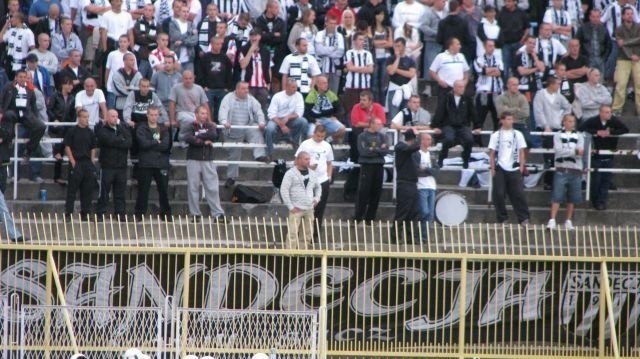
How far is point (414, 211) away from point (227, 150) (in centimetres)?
437

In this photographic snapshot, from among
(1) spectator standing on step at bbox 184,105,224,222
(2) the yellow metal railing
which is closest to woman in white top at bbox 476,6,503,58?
(1) spectator standing on step at bbox 184,105,224,222

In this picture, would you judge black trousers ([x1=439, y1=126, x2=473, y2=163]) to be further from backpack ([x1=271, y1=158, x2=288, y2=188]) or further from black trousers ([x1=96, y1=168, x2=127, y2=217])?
black trousers ([x1=96, y1=168, x2=127, y2=217])

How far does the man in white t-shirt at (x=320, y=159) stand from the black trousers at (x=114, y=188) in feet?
9.44

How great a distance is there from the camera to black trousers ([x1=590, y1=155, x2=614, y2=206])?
85.9 ft

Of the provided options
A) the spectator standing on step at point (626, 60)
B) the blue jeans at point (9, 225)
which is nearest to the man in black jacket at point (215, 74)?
the blue jeans at point (9, 225)

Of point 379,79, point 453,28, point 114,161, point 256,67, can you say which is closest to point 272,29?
point 256,67

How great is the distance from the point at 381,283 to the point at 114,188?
17.1 feet

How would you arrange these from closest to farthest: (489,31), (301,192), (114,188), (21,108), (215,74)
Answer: (301,192), (114,188), (21,108), (215,74), (489,31)

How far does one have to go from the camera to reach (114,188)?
25.3 meters

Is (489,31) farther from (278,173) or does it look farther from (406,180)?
(278,173)

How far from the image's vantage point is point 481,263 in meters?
22.4

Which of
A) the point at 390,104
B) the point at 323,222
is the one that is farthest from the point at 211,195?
the point at 390,104

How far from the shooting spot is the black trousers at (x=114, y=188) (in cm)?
2520

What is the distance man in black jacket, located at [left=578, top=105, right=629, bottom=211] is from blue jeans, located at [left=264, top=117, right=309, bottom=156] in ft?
15.4
